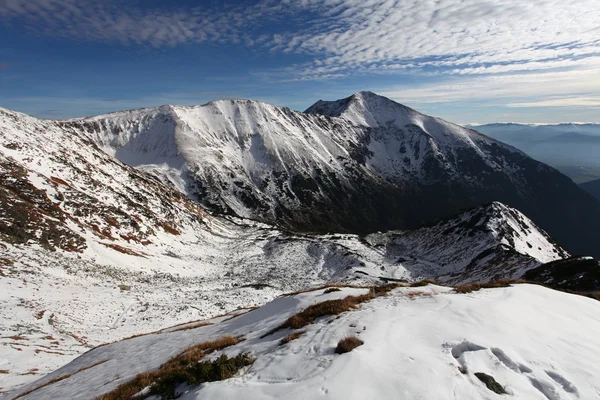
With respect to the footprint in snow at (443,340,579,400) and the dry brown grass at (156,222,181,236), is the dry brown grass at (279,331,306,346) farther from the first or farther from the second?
the dry brown grass at (156,222,181,236)

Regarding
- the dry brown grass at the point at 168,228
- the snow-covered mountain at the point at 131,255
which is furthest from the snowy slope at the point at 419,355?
the dry brown grass at the point at 168,228

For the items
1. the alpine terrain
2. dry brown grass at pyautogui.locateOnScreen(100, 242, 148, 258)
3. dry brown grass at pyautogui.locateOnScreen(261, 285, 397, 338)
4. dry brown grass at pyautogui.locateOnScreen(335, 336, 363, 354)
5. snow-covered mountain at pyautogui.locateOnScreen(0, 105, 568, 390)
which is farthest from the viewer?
dry brown grass at pyautogui.locateOnScreen(100, 242, 148, 258)

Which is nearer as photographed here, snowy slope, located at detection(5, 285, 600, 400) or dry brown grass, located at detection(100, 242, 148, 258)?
snowy slope, located at detection(5, 285, 600, 400)

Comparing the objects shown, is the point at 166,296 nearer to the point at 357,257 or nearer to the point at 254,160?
the point at 357,257

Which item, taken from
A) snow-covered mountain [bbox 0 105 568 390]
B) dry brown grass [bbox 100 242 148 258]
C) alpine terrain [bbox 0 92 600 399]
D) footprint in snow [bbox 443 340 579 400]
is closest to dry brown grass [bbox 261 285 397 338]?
alpine terrain [bbox 0 92 600 399]

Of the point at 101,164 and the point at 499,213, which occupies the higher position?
the point at 101,164

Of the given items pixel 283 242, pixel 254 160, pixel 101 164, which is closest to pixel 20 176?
pixel 101 164
